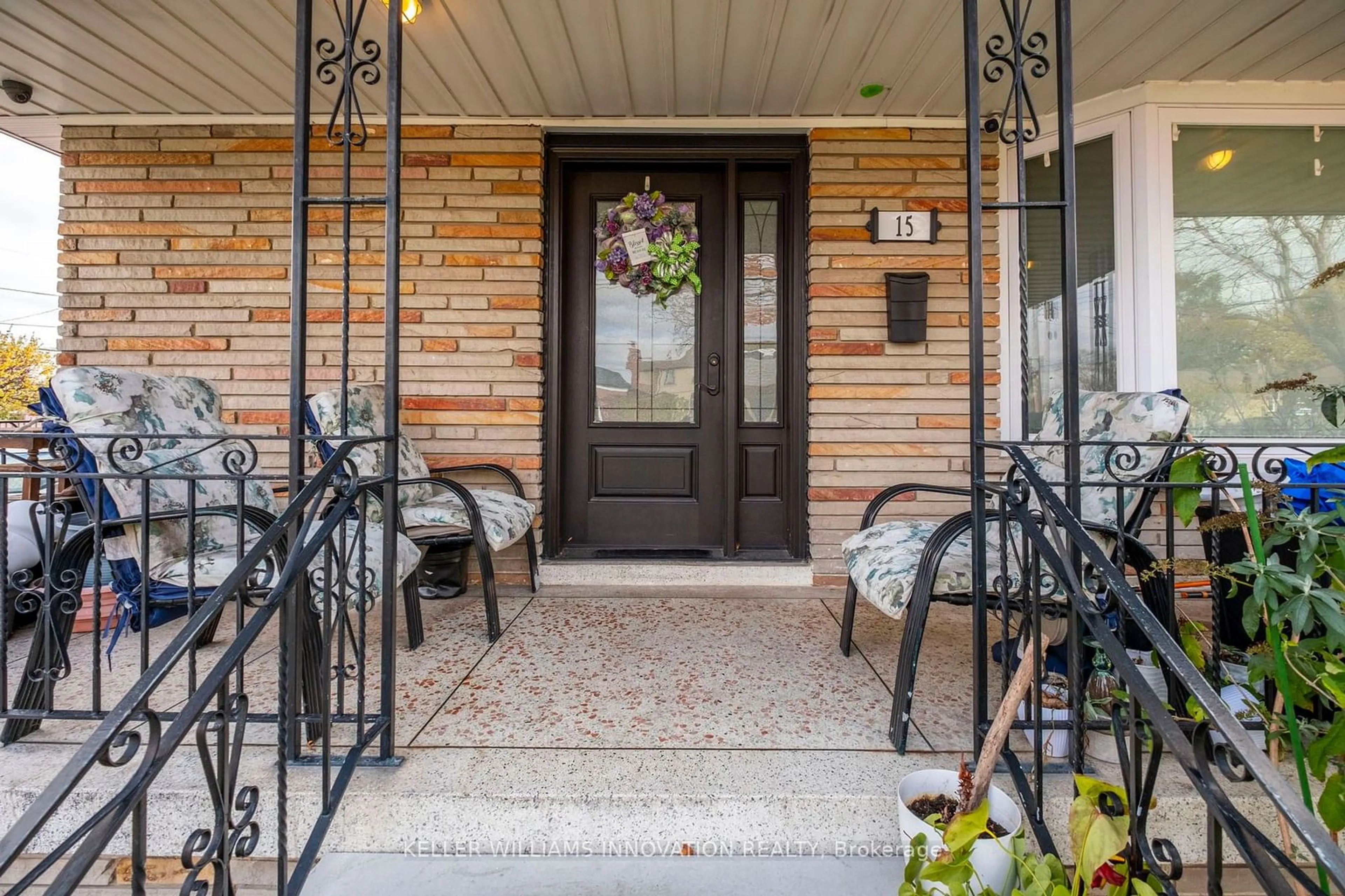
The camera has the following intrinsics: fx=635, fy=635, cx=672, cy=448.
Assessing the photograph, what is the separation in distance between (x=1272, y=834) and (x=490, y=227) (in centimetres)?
335

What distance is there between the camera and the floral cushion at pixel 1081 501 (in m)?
1.65

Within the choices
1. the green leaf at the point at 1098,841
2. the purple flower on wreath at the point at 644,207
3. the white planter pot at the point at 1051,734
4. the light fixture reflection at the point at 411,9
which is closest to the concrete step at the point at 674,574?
the white planter pot at the point at 1051,734

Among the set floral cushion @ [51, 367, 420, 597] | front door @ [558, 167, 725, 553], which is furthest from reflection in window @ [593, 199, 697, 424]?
floral cushion @ [51, 367, 420, 597]

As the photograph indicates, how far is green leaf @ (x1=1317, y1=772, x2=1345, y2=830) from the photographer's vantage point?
1.03 meters

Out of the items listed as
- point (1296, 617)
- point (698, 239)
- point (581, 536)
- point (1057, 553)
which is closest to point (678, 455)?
point (581, 536)

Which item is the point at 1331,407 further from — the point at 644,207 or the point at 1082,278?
the point at 644,207

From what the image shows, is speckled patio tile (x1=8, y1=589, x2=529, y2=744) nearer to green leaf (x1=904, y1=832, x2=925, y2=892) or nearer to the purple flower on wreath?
green leaf (x1=904, y1=832, x2=925, y2=892)

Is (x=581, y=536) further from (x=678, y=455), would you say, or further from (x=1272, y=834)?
(x=1272, y=834)

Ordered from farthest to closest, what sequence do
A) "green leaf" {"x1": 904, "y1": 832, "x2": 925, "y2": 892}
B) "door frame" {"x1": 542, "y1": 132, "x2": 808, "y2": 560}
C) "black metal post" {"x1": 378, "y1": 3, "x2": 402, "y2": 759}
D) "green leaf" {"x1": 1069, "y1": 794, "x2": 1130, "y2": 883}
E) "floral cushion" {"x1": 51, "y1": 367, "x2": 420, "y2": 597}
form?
1. "door frame" {"x1": 542, "y1": 132, "x2": 808, "y2": 560}
2. "floral cushion" {"x1": 51, "y1": 367, "x2": 420, "y2": 597}
3. "black metal post" {"x1": 378, "y1": 3, "x2": 402, "y2": 759}
4. "green leaf" {"x1": 904, "y1": 832, "x2": 925, "y2": 892}
5. "green leaf" {"x1": 1069, "y1": 794, "x2": 1130, "y2": 883}

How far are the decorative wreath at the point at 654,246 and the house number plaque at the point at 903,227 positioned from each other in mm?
870

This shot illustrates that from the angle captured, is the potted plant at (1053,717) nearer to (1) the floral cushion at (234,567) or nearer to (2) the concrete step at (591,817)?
(2) the concrete step at (591,817)

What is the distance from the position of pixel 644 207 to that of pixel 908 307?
1393 millimetres

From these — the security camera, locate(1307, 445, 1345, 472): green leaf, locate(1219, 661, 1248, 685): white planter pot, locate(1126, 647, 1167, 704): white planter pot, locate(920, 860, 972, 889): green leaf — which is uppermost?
the security camera

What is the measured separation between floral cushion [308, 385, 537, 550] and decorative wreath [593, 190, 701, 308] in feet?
4.15
